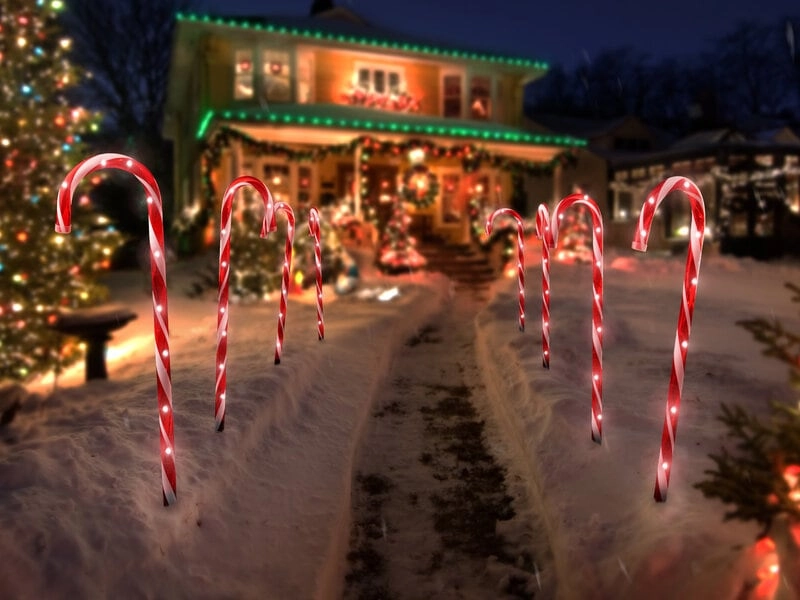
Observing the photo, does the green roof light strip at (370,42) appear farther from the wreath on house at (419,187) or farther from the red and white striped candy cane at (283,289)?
the red and white striped candy cane at (283,289)

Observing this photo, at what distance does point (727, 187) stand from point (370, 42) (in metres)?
12.2

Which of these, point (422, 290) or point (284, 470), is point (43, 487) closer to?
point (284, 470)

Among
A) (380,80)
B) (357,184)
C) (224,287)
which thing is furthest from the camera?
(380,80)

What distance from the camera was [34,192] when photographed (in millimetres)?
8867

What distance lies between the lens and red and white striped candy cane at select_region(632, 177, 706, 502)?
→ 4066 millimetres

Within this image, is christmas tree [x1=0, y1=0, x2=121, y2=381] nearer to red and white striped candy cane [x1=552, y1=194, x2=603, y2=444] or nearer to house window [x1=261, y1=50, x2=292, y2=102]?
red and white striped candy cane [x1=552, y1=194, x2=603, y2=444]

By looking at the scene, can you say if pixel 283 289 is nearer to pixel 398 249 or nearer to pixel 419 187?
pixel 398 249

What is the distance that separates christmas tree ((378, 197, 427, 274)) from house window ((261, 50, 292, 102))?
488 centimetres

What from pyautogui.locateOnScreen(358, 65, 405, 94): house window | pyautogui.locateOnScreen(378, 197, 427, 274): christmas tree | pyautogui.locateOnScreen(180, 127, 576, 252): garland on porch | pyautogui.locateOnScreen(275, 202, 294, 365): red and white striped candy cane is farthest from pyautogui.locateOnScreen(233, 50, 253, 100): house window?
pyautogui.locateOnScreen(275, 202, 294, 365): red and white striped candy cane

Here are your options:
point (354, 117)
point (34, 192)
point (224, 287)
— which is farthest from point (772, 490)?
point (354, 117)

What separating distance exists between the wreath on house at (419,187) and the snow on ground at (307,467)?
716 cm

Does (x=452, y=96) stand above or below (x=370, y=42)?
below

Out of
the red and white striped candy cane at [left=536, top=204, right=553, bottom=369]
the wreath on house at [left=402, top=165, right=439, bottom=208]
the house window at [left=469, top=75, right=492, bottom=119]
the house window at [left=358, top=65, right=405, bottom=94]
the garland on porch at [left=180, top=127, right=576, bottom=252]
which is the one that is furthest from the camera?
the house window at [left=469, top=75, right=492, bottom=119]

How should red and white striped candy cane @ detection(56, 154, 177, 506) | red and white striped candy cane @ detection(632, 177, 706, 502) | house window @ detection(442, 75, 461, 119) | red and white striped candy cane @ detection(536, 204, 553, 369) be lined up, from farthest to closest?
A: house window @ detection(442, 75, 461, 119) → red and white striped candy cane @ detection(536, 204, 553, 369) → red and white striped candy cane @ detection(632, 177, 706, 502) → red and white striped candy cane @ detection(56, 154, 177, 506)
